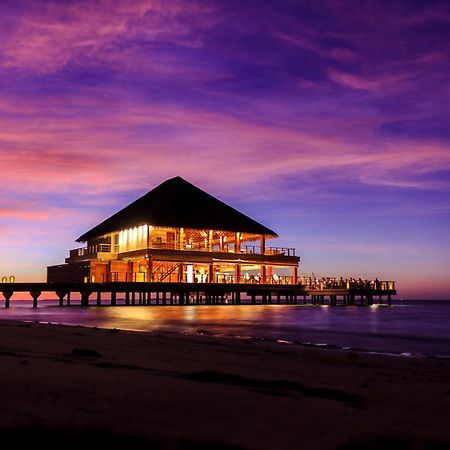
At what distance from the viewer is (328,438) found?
110 inches

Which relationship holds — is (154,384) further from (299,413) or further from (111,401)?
(299,413)

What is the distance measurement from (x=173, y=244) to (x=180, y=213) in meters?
2.70

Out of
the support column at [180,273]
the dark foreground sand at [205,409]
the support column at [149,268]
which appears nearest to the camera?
the dark foreground sand at [205,409]

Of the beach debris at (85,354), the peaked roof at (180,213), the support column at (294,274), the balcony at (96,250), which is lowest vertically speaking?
the beach debris at (85,354)

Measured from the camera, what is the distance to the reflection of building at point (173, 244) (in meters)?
43.9

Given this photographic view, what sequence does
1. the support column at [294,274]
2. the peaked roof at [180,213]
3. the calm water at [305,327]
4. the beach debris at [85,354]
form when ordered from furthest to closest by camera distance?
the support column at [294,274] → the peaked roof at [180,213] → the calm water at [305,327] → the beach debris at [85,354]

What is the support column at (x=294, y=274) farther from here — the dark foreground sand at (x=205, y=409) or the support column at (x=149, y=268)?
the dark foreground sand at (x=205, y=409)

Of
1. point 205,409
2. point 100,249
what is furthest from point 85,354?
point 100,249

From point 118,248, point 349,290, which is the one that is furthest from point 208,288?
point 349,290

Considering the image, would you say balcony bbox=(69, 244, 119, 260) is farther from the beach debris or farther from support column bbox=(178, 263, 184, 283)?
the beach debris

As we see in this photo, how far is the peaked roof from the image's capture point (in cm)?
4422

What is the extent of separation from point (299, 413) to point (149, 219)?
Result: 133 feet

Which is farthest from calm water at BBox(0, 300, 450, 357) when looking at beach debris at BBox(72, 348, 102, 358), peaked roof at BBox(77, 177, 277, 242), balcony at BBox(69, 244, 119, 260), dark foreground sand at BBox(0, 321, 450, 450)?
balcony at BBox(69, 244, 119, 260)

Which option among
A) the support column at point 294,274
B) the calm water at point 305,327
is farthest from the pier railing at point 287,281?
the calm water at point 305,327
